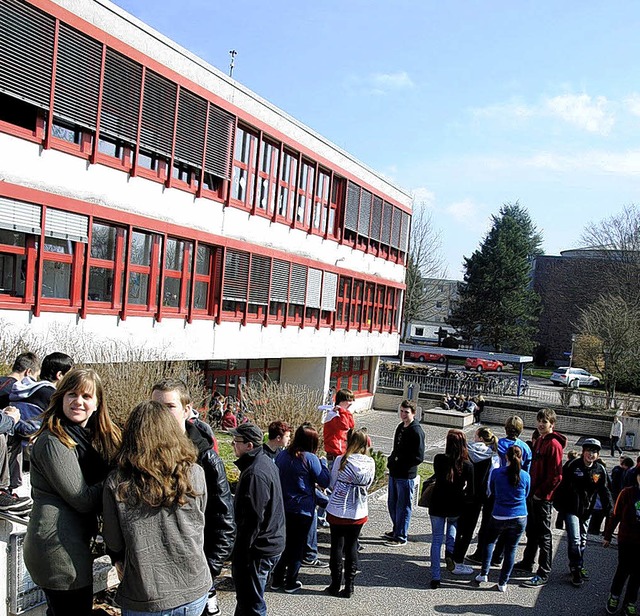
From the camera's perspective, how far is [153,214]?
17.3m

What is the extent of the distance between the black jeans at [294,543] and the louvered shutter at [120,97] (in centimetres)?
1107

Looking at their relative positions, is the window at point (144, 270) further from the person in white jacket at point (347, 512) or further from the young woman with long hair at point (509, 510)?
the young woman with long hair at point (509, 510)

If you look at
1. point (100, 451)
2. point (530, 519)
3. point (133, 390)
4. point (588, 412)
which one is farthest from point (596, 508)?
point (588, 412)

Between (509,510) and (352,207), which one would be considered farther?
(352,207)

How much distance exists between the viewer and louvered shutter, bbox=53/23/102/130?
14.0 meters

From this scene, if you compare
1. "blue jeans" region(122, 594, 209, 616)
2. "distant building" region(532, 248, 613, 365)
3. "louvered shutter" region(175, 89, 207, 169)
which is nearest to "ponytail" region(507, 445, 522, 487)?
"blue jeans" region(122, 594, 209, 616)

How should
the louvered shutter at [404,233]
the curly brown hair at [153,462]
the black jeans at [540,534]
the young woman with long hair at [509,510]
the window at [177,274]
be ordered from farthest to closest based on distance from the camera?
the louvered shutter at [404,233]
the window at [177,274]
the black jeans at [540,534]
the young woman with long hair at [509,510]
the curly brown hair at [153,462]

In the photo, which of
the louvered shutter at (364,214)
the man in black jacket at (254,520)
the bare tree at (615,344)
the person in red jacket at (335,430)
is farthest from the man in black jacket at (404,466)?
the bare tree at (615,344)

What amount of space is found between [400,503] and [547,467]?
182cm

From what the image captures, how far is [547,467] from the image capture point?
8.36 meters

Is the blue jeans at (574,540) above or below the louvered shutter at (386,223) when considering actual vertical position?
below

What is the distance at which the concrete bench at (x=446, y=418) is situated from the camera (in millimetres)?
30922

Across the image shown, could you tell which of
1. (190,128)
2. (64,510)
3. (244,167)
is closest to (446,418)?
(244,167)

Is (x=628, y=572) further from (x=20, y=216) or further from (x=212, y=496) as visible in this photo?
(x=20, y=216)
